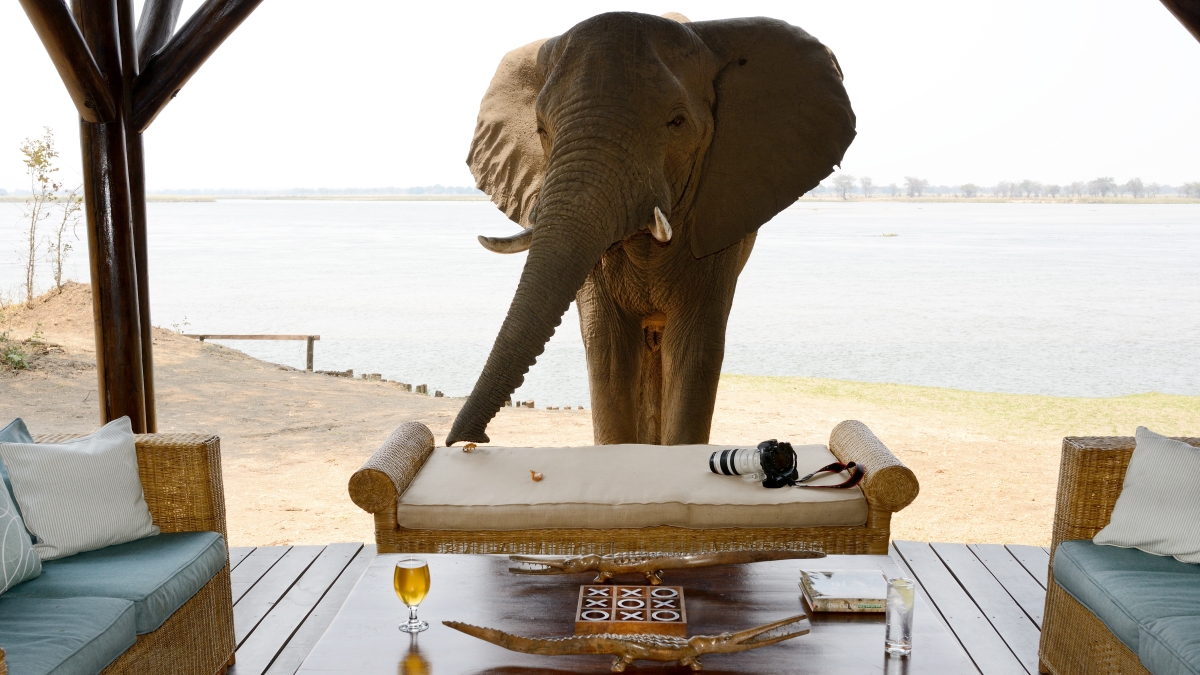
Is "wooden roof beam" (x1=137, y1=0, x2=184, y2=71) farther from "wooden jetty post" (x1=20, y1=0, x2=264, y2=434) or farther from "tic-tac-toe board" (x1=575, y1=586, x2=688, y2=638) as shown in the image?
"tic-tac-toe board" (x1=575, y1=586, x2=688, y2=638)

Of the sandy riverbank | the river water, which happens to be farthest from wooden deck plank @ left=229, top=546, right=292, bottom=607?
the river water

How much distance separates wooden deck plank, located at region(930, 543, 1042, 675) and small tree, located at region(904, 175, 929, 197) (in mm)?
56518

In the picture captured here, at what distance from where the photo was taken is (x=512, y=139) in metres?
4.36

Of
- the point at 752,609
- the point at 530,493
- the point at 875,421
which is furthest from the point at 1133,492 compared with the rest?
the point at 875,421

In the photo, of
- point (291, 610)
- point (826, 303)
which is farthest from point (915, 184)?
point (291, 610)

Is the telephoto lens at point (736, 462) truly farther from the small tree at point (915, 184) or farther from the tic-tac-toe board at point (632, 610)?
the small tree at point (915, 184)

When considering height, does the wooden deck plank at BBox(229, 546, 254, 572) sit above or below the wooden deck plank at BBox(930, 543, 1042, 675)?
above

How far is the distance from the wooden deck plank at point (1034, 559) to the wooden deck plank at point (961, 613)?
0.33 meters

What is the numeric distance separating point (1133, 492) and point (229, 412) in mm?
7608

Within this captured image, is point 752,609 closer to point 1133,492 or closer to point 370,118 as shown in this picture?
point 1133,492

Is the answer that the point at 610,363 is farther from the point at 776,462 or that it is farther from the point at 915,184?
the point at 915,184

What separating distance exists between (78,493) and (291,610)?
0.96m

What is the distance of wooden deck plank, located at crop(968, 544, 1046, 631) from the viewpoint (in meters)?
3.29

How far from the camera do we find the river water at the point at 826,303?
1551 cm
